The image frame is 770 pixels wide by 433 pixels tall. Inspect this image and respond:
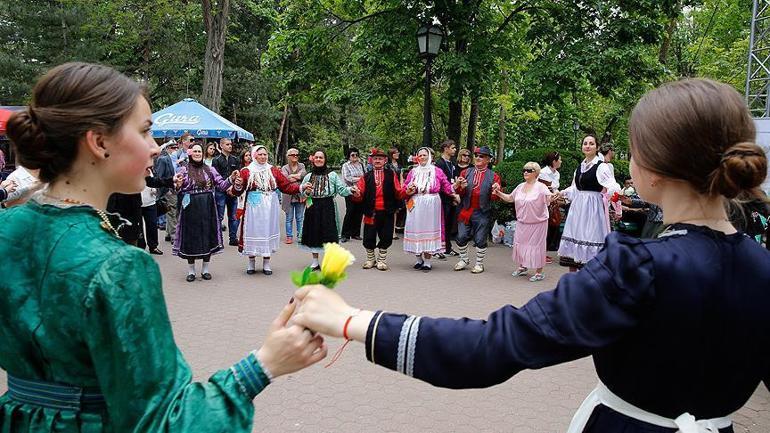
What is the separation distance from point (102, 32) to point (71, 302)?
28970 millimetres

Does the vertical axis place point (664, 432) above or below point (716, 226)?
below

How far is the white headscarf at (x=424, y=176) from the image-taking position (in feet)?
30.8

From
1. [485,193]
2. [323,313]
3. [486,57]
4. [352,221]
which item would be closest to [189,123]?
[352,221]

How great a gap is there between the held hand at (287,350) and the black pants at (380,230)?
803cm

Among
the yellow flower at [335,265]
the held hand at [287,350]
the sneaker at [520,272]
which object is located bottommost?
the sneaker at [520,272]

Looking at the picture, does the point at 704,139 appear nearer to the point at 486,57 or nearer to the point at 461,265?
the point at 461,265

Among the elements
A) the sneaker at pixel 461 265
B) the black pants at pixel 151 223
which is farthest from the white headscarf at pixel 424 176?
the black pants at pixel 151 223

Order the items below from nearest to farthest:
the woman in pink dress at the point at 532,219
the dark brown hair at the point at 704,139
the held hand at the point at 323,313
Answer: the dark brown hair at the point at 704,139, the held hand at the point at 323,313, the woman in pink dress at the point at 532,219

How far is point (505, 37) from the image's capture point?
12.5m

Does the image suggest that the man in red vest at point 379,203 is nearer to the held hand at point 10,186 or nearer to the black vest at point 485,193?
the black vest at point 485,193

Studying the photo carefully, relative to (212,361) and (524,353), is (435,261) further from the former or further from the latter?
(524,353)

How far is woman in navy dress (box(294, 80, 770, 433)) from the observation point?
1359 millimetres

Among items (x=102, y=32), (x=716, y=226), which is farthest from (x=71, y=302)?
(x=102, y=32)

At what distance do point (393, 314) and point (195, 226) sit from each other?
23.8ft
